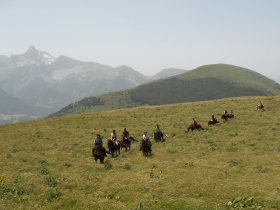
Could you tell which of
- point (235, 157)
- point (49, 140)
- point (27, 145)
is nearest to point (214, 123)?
point (235, 157)

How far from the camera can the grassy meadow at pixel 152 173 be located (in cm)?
1077

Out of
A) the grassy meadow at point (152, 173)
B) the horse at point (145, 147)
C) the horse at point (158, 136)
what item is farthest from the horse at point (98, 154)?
the horse at point (158, 136)

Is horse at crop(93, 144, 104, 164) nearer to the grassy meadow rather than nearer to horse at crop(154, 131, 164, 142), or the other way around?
the grassy meadow

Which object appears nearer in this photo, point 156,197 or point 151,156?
point 156,197

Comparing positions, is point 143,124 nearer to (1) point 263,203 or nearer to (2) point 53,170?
(2) point 53,170

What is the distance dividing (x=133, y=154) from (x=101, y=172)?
6416mm

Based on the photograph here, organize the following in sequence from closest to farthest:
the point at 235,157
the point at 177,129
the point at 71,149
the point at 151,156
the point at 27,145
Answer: the point at 235,157 < the point at 151,156 < the point at 71,149 < the point at 27,145 < the point at 177,129

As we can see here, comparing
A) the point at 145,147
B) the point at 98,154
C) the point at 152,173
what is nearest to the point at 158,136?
the point at 145,147

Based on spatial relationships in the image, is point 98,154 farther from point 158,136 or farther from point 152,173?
point 158,136

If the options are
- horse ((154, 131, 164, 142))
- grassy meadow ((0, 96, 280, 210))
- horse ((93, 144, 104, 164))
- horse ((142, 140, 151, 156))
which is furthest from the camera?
horse ((154, 131, 164, 142))

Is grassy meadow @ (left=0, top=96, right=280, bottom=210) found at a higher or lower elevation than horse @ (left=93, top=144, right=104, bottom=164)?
lower

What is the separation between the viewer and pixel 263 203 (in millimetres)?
9438

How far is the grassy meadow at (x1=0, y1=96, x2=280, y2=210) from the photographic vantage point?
35.3ft

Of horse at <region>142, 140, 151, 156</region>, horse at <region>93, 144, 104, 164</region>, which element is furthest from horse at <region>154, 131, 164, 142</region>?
horse at <region>93, 144, 104, 164</region>
